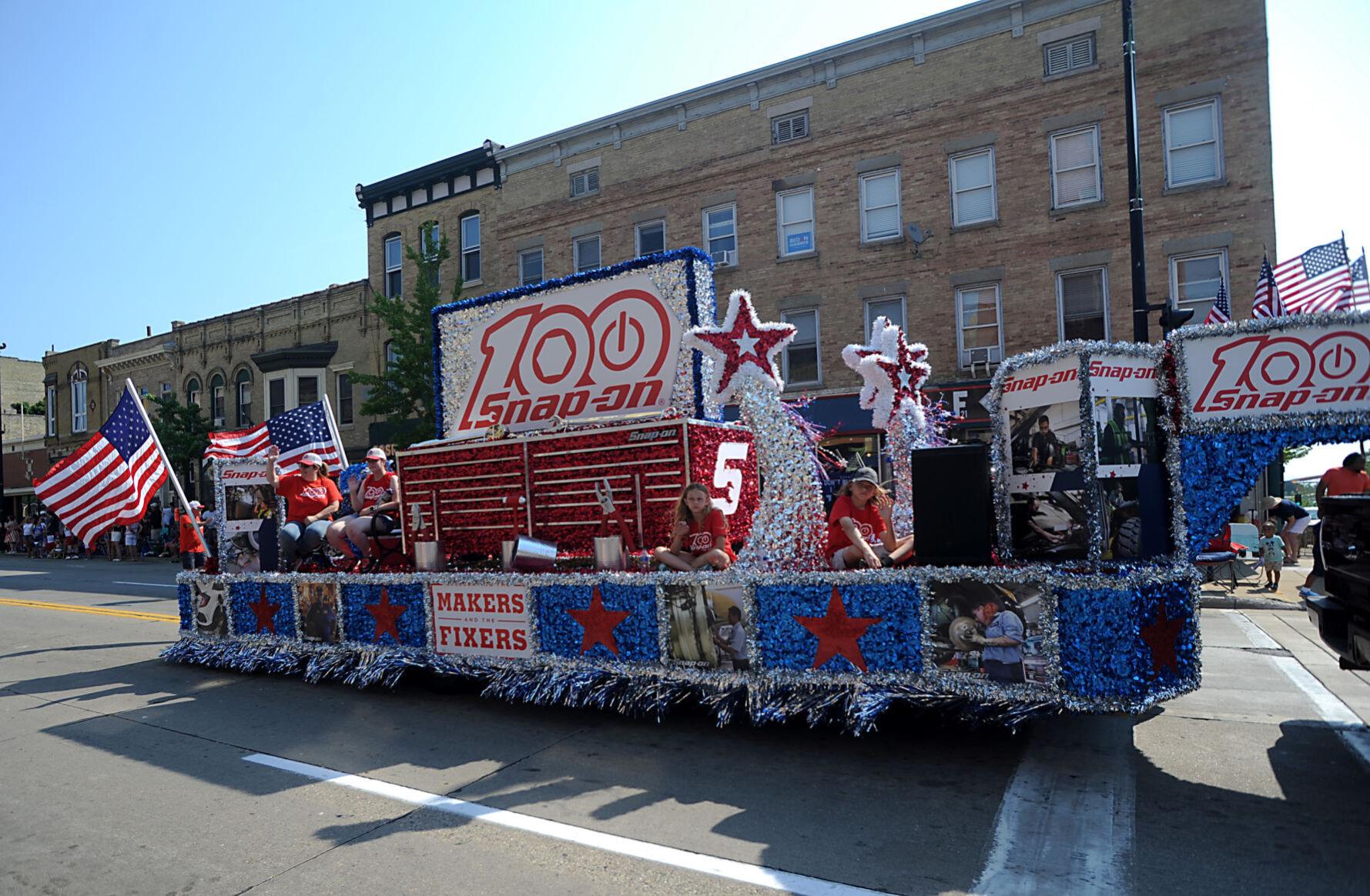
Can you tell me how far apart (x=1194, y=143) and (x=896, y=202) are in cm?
554

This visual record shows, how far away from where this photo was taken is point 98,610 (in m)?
14.0

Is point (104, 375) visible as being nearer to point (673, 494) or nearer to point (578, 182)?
point (578, 182)

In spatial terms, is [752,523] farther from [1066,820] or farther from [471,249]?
[471,249]

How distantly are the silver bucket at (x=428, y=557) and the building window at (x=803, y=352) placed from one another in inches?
Result: 513

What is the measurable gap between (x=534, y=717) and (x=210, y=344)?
30516 mm

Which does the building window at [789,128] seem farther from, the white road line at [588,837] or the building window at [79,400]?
the building window at [79,400]

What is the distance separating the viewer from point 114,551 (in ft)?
94.6

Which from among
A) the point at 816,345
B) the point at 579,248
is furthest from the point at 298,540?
the point at 579,248

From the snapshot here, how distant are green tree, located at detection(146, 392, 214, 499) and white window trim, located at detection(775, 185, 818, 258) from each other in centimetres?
1921

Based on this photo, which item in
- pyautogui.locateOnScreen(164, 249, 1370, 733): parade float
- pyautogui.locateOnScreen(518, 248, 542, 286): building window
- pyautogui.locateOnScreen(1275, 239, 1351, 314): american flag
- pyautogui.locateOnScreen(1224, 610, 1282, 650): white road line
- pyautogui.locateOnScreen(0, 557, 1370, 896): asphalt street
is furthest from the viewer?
pyautogui.locateOnScreen(518, 248, 542, 286): building window

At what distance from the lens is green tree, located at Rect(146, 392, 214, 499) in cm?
2753

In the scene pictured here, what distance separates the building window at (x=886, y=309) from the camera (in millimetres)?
18734

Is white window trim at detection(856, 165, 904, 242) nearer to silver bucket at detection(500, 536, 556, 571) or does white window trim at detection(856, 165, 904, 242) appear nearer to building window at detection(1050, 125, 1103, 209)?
building window at detection(1050, 125, 1103, 209)

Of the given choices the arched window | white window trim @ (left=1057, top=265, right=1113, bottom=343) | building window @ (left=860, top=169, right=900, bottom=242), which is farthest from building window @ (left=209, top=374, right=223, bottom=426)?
white window trim @ (left=1057, top=265, right=1113, bottom=343)
